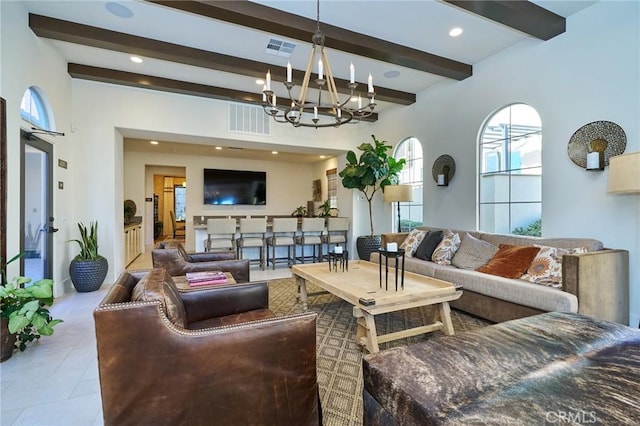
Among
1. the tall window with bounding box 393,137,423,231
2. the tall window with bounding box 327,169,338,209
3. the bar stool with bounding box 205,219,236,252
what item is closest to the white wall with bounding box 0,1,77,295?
the bar stool with bounding box 205,219,236,252

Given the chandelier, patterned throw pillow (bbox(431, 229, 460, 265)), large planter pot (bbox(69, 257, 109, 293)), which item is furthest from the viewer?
large planter pot (bbox(69, 257, 109, 293))

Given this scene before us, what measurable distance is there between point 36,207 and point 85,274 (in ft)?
3.45

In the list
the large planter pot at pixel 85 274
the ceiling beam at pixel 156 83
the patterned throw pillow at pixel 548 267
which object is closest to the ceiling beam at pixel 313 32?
the ceiling beam at pixel 156 83

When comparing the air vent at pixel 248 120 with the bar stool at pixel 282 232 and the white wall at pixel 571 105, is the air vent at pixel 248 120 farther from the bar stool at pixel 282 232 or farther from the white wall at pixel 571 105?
the white wall at pixel 571 105

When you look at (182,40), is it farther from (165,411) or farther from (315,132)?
(165,411)

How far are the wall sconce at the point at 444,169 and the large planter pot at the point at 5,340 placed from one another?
5192 mm

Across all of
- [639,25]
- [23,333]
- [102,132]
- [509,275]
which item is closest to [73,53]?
[102,132]

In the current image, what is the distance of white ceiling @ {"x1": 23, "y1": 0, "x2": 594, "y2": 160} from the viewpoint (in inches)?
121

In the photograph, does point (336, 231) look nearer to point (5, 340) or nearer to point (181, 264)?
point (181, 264)

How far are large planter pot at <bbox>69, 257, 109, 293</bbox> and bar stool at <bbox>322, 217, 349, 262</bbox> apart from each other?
3796mm

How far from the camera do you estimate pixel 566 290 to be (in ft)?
8.19

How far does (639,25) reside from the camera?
110 inches

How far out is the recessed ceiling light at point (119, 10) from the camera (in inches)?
119

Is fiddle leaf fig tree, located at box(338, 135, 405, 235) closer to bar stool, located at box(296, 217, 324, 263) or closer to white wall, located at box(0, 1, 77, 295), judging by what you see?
bar stool, located at box(296, 217, 324, 263)
